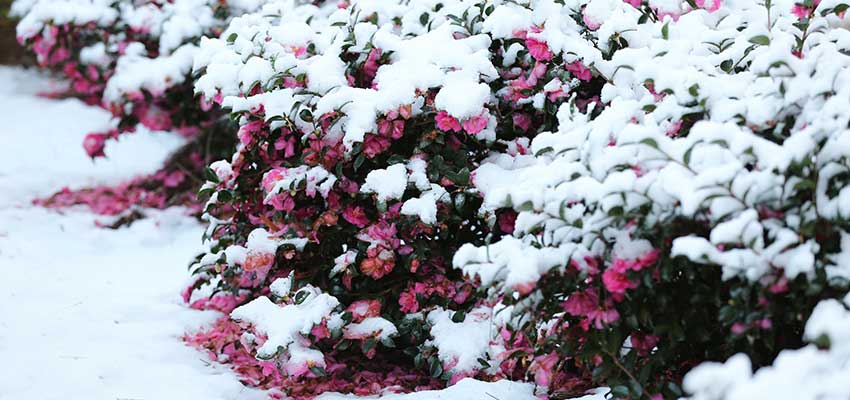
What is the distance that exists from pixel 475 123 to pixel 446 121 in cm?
9

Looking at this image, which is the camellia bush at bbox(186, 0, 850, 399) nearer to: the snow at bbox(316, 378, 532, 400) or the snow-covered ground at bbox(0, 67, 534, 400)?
the snow at bbox(316, 378, 532, 400)

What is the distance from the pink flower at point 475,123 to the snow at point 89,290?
42.8 inches

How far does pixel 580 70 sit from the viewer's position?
260 centimetres

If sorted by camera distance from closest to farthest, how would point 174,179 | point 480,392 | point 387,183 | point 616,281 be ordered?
point 616,281 → point 480,392 → point 387,183 → point 174,179

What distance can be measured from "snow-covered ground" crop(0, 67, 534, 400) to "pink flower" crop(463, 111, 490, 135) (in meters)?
0.75

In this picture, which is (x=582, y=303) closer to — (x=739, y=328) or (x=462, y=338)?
(x=739, y=328)

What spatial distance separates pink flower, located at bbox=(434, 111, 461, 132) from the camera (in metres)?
2.50

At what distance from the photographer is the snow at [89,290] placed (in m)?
2.65

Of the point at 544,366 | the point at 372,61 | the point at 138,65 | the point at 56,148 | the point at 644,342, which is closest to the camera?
the point at 644,342

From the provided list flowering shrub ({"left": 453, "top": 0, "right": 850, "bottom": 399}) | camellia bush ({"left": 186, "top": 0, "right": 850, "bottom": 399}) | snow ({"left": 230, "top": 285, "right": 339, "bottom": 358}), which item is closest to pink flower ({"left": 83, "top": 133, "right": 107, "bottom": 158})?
camellia bush ({"left": 186, "top": 0, "right": 850, "bottom": 399})

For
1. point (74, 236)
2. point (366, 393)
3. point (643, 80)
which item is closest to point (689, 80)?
point (643, 80)

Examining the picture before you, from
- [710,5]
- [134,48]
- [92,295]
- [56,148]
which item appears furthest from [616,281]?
[56,148]

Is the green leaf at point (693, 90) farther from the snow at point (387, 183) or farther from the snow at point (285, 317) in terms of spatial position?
the snow at point (285, 317)

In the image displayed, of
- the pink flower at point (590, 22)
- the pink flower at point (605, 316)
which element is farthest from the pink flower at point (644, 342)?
the pink flower at point (590, 22)
